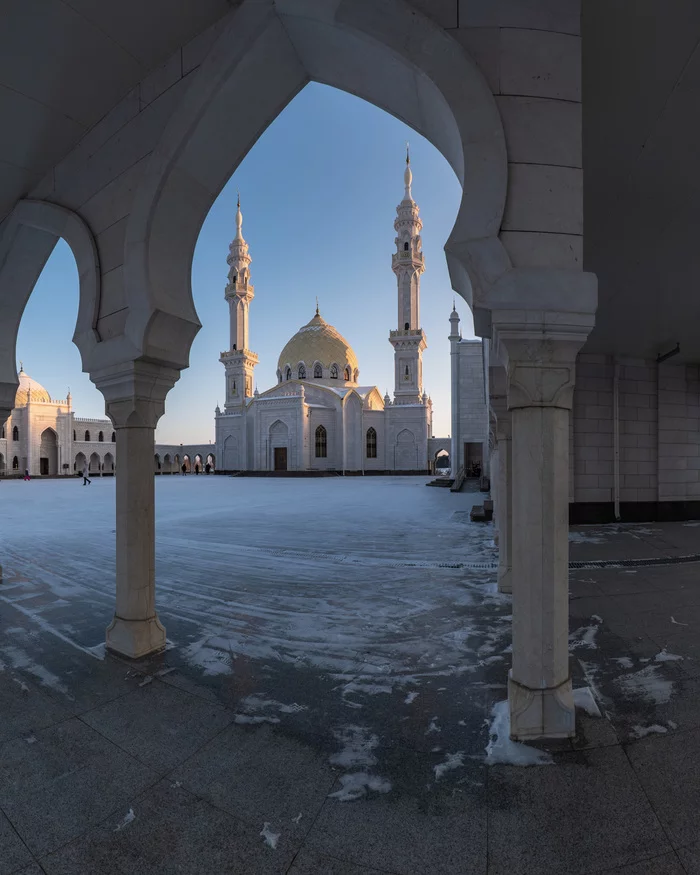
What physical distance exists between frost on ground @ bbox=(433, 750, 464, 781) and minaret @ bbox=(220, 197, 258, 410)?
4606cm

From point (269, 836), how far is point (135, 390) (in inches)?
112

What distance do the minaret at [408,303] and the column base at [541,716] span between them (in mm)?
40973

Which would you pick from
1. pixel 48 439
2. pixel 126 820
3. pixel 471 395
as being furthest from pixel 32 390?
pixel 126 820

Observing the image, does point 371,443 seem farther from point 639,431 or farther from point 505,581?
point 505,581

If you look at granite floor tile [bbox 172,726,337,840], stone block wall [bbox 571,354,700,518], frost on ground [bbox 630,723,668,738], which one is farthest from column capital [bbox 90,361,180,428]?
stone block wall [bbox 571,354,700,518]

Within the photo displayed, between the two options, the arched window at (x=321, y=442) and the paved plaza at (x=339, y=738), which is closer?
the paved plaza at (x=339, y=738)

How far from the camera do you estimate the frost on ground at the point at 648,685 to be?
278cm

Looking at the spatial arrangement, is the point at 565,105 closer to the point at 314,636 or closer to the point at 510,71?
the point at 510,71

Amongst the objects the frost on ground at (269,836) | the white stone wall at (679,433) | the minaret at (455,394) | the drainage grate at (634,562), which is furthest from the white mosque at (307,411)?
the frost on ground at (269,836)

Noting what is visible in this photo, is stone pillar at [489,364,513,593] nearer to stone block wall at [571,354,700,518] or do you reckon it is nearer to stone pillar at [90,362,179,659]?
stone pillar at [90,362,179,659]

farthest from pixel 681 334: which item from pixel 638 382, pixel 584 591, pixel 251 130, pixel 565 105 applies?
pixel 251 130

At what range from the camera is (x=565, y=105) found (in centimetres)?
240

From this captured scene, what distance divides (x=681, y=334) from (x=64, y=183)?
1022 cm

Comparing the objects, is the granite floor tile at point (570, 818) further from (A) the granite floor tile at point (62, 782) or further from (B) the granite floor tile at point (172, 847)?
(A) the granite floor tile at point (62, 782)
